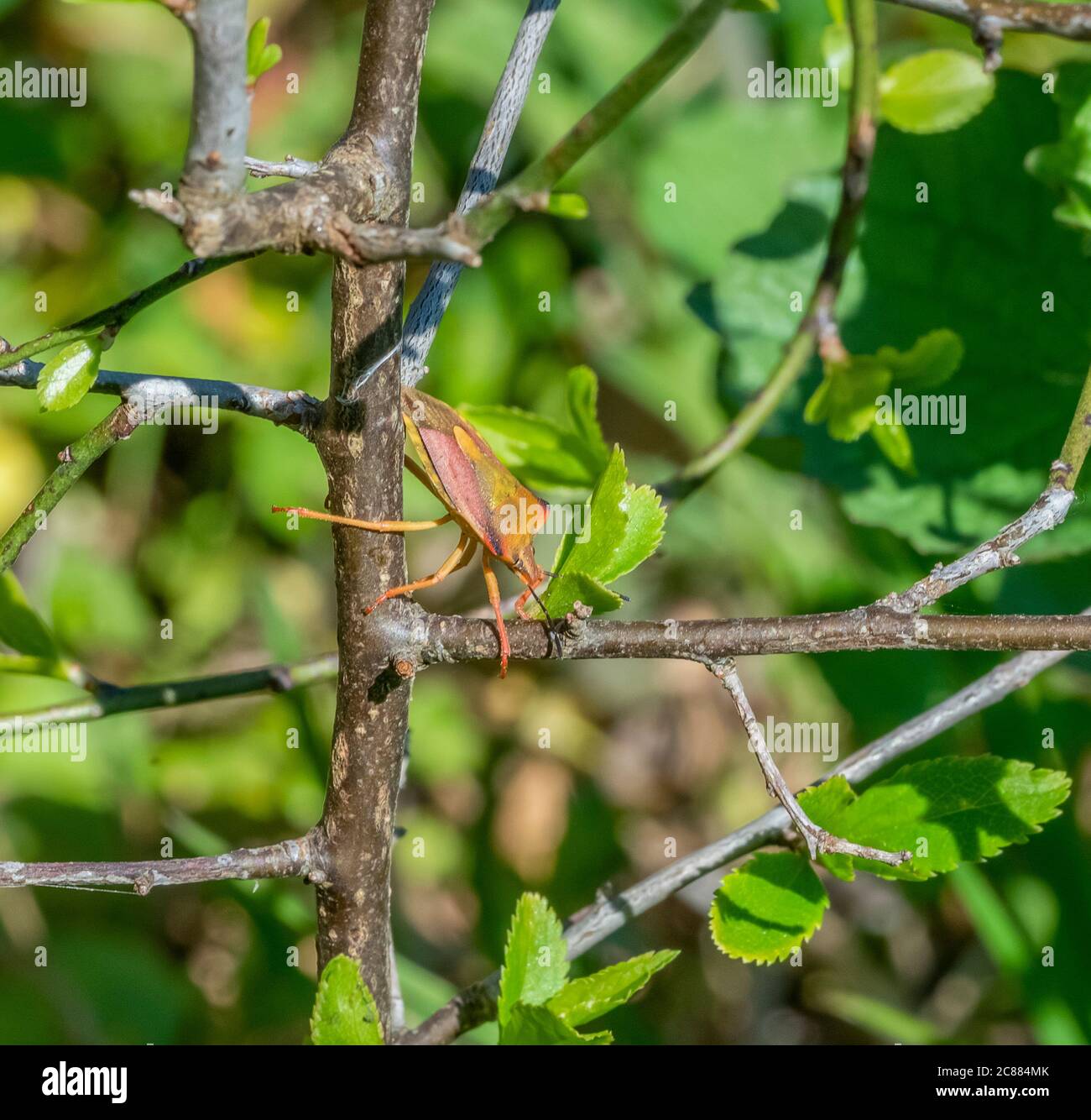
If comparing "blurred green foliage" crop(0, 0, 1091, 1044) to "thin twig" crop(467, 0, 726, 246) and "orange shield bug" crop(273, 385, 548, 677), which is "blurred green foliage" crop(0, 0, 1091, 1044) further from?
"thin twig" crop(467, 0, 726, 246)

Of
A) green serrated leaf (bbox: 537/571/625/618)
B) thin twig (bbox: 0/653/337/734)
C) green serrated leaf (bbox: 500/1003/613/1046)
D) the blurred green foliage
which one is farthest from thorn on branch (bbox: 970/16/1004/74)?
the blurred green foliage

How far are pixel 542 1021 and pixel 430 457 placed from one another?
58 cm

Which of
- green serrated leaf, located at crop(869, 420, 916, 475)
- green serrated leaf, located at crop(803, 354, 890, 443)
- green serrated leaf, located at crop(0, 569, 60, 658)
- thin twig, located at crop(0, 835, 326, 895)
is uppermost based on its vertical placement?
green serrated leaf, located at crop(803, 354, 890, 443)

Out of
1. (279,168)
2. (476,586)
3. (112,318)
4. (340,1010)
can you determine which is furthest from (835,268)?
(476,586)

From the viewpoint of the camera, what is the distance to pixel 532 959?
3.53 ft

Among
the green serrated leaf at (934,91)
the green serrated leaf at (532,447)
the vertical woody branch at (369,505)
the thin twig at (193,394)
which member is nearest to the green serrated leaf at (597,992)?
the vertical woody branch at (369,505)

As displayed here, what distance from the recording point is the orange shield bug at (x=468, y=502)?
112 centimetres

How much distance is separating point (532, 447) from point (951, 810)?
0.80 meters

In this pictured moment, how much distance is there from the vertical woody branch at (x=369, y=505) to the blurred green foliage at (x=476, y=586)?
3.28 feet

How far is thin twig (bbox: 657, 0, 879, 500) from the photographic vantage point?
1299 mm

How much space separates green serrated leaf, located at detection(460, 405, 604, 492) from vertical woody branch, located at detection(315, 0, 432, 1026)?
48 centimetres

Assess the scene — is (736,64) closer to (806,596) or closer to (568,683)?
(806,596)

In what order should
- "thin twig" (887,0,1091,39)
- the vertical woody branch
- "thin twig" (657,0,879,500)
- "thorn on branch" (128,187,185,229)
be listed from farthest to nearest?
"thin twig" (657,0,879,500) → the vertical woody branch → "thin twig" (887,0,1091,39) → "thorn on branch" (128,187,185,229)
